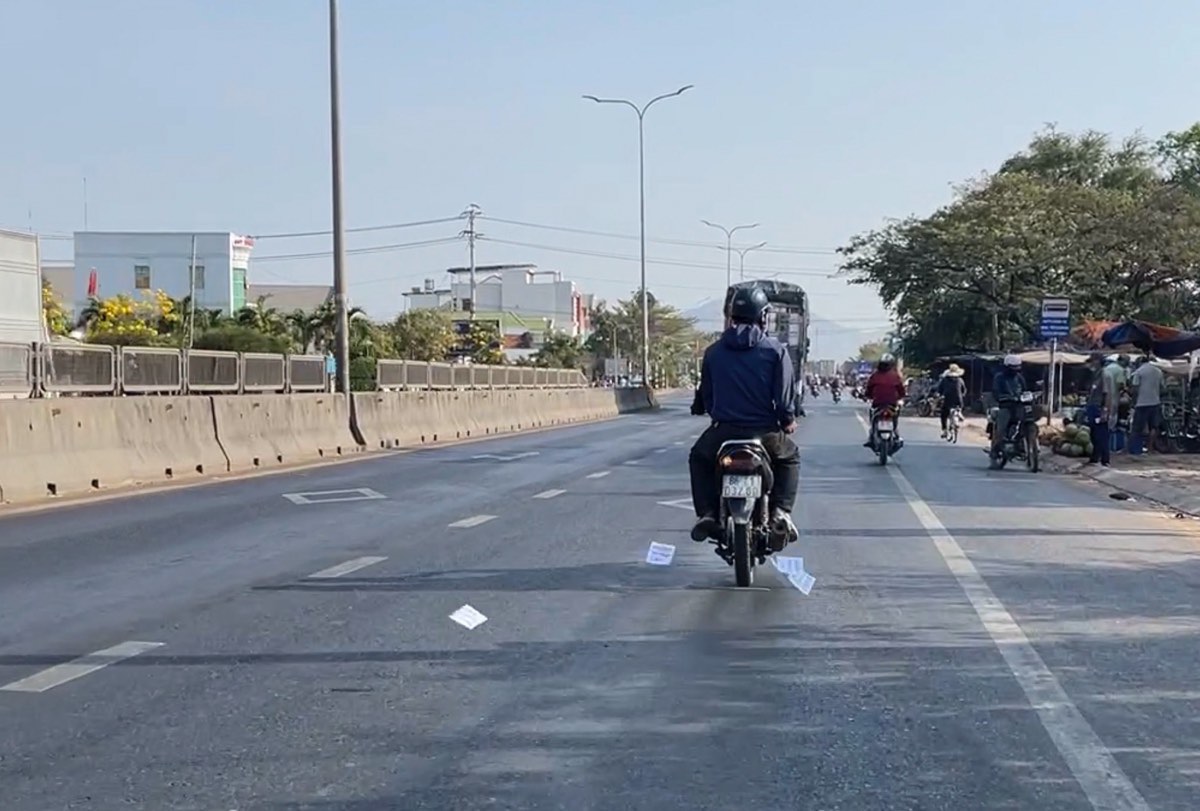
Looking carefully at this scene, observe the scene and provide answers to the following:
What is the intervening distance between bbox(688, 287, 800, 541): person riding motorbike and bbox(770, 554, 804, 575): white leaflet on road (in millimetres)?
513

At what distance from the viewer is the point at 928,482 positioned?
19.3 m

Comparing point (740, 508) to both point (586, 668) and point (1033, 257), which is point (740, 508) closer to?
point (586, 668)

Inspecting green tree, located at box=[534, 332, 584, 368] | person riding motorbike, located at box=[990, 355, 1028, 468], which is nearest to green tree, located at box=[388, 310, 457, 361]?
green tree, located at box=[534, 332, 584, 368]

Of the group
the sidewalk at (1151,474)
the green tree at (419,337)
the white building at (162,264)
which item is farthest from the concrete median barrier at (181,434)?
the white building at (162,264)

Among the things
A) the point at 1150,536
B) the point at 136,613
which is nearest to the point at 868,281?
the point at 1150,536

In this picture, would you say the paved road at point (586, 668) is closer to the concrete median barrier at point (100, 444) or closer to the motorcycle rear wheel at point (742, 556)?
the motorcycle rear wheel at point (742, 556)

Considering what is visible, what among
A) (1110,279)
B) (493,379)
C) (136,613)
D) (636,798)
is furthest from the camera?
(1110,279)

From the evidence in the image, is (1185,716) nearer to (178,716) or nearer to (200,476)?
(178,716)

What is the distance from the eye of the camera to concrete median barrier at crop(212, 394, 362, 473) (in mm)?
21350

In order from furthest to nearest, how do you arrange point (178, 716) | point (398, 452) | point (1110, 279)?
1. point (1110, 279)
2. point (398, 452)
3. point (178, 716)

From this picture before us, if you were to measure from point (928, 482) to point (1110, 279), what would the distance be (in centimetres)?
4071

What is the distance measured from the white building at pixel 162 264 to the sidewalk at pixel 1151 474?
73584mm

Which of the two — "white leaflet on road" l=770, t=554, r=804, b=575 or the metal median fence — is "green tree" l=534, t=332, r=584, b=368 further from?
"white leaflet on road" l=770, t=554, r=804, b=575

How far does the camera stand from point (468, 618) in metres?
8.62
